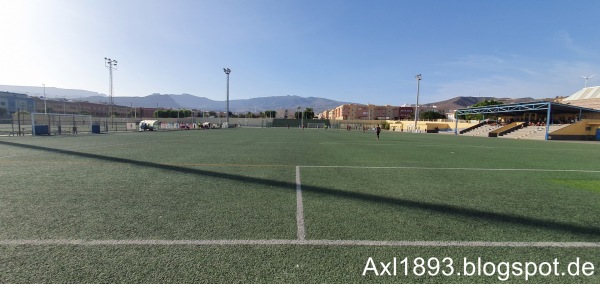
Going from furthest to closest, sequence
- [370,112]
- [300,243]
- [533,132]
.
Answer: [370,112], [533,132], [300,243]

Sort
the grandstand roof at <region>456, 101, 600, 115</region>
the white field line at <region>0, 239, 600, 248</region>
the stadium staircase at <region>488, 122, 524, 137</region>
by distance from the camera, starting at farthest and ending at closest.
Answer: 1. the stadium staircase at <region>488, 122, 524, 137</region>
2. the grandstand roof at <region>456, 101, 600, 115</region>
3. the white field line at <region>0, 239, 600, 248</region>

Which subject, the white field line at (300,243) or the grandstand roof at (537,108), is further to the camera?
the grandstand roof at (537,108)

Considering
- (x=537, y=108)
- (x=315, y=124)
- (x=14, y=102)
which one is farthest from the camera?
(x=315, y=124)

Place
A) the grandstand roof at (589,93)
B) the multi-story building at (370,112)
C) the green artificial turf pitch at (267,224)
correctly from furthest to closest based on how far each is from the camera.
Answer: the multi-story building at (370,112)
the grandstand roof at (589,93)
the green artificial turf pitch at (267,224)

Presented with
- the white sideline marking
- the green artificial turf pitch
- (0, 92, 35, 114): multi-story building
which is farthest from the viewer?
(0, 92, 35, 114): multi-story building

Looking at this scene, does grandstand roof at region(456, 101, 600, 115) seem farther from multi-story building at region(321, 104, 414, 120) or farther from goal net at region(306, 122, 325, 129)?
multi-story building at region(321, 104, 414, 120)

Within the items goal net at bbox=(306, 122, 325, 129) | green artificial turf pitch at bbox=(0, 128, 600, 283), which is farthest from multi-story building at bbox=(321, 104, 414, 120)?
green artificial turf pitch at bbox=(0, 128, 600, 283)

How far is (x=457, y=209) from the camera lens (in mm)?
4578

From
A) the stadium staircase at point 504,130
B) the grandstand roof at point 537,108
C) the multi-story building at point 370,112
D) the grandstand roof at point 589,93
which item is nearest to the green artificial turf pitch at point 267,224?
the grandstand roof at point 537,108

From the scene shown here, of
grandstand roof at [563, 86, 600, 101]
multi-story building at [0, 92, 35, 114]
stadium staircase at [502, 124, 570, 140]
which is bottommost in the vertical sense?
stadium staircase at [502, 124, 570, 140]

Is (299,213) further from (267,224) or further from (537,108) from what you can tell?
(537,108)

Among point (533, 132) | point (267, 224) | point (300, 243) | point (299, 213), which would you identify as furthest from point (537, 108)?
point (300, 243)

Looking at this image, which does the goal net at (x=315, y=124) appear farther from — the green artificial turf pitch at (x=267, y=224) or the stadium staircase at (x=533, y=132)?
the green artificial turf pitch at (x=267, y=224)

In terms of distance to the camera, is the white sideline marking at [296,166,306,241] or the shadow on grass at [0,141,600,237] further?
the shadow on grass at [0,141,600,237]
